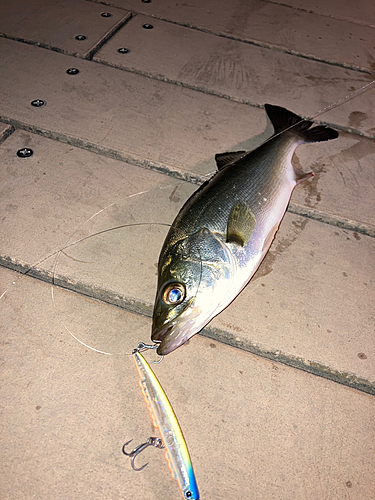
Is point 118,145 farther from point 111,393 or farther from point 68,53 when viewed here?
point 111,393

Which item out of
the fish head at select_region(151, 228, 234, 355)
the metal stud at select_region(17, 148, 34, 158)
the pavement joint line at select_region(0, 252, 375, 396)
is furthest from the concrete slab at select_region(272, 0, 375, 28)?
the pavement joint line at select_region(0, 252, 375, 396)

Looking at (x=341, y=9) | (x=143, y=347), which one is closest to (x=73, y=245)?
(x=143, y=347)

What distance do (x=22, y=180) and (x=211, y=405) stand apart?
1623mm

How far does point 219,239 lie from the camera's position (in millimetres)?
1714

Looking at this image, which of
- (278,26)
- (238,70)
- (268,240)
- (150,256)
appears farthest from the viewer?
(278,26)

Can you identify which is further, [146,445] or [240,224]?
[240,224]

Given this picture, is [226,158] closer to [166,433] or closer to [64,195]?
[64,195]

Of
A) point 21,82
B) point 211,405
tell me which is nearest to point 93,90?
point 21,82

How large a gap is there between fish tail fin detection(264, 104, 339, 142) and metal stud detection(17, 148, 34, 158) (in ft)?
5.09

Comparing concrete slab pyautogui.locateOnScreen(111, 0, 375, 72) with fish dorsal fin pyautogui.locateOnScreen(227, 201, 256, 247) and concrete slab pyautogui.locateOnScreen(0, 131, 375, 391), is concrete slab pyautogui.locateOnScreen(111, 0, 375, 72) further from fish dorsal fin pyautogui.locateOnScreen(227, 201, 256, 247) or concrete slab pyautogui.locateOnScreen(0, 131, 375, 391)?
fish dorsal fin pyautogui.locateOnScreen(227, 201, 256, 247)

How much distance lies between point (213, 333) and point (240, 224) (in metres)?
0.51

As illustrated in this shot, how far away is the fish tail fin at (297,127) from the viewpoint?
8.21 feet

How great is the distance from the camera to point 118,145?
2.54 metres

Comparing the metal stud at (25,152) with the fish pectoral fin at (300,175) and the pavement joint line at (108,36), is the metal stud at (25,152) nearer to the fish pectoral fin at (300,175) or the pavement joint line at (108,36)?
the pavement joint line at (108,36)
